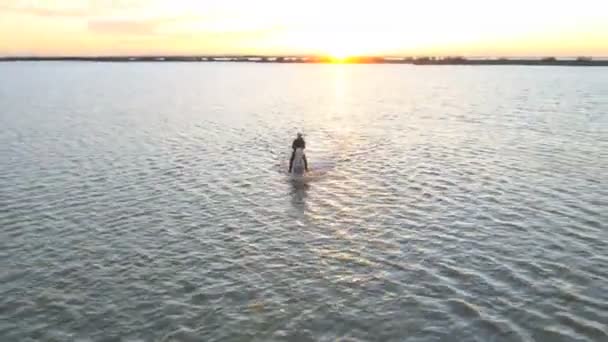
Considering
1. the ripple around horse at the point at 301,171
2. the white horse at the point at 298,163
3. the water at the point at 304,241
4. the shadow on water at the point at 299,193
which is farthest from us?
the white horse at the point at 298,163

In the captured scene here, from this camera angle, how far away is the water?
19.7 metres

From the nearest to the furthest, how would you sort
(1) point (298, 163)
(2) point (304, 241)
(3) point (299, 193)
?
(2) point (304, 241) < (3) point (299, 193) < (1) point (298, 163)

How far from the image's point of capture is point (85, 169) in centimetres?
4325

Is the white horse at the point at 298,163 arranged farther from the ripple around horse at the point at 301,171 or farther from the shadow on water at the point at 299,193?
the shadow on water at the point at 299,193

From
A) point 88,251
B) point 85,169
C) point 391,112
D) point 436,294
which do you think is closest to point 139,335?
point 88,251

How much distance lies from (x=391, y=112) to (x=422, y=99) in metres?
29.5

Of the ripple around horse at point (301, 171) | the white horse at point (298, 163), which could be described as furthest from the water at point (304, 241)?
the white horse at point (298, 163)

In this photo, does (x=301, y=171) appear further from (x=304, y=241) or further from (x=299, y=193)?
(x=304, y=241)

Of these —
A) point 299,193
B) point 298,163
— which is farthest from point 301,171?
point 299,193

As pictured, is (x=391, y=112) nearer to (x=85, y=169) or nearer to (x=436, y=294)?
(x=85, y=169)

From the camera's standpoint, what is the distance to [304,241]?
27297 millimetres

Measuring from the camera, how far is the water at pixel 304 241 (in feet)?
64.6

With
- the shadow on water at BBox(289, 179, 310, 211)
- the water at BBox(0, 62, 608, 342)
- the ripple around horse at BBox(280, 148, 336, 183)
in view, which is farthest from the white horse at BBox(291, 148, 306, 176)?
the water at BBox(0, 62, 608, 342)

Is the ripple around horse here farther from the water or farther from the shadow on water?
the water
